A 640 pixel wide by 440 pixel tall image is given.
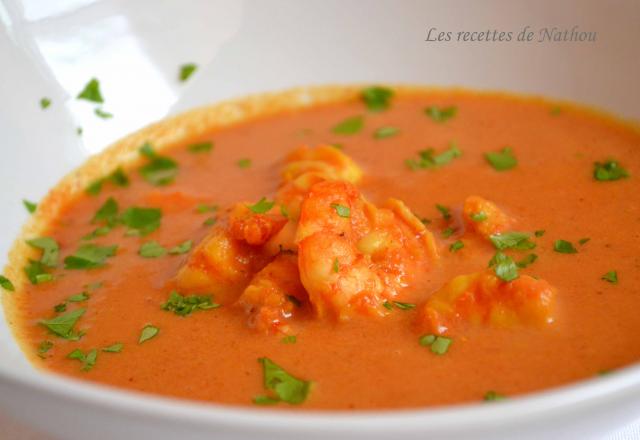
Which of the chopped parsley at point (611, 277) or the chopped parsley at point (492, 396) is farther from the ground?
the chopped parsley at point (492, 396)

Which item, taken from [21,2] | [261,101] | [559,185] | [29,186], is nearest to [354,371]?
[559,185]

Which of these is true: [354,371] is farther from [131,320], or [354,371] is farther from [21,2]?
[21,2]

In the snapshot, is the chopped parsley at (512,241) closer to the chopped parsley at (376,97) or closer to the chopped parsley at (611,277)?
the chopped parsley at (611,277)

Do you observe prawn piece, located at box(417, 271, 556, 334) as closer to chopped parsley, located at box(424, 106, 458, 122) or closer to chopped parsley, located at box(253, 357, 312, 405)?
chopped parsley, located at box(253, 357, 312, 405)

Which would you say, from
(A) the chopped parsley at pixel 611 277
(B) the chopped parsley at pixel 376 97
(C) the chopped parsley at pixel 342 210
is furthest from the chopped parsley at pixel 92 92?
(A) the chopped parsley at pixel 611 277

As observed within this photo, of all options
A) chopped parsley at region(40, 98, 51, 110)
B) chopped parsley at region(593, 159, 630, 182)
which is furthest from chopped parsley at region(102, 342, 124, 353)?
chopped parsley at region(593, 159, 630, 182)

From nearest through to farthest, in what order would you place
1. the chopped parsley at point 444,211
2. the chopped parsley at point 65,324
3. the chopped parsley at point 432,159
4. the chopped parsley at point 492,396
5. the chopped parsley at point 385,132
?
the chopped parsley at point 492,396
the chopped parsley at point 65,324
the chopped parsley at point 444,211
the chopped parsley at point 432,159
the chopped parsley at point 385,132
